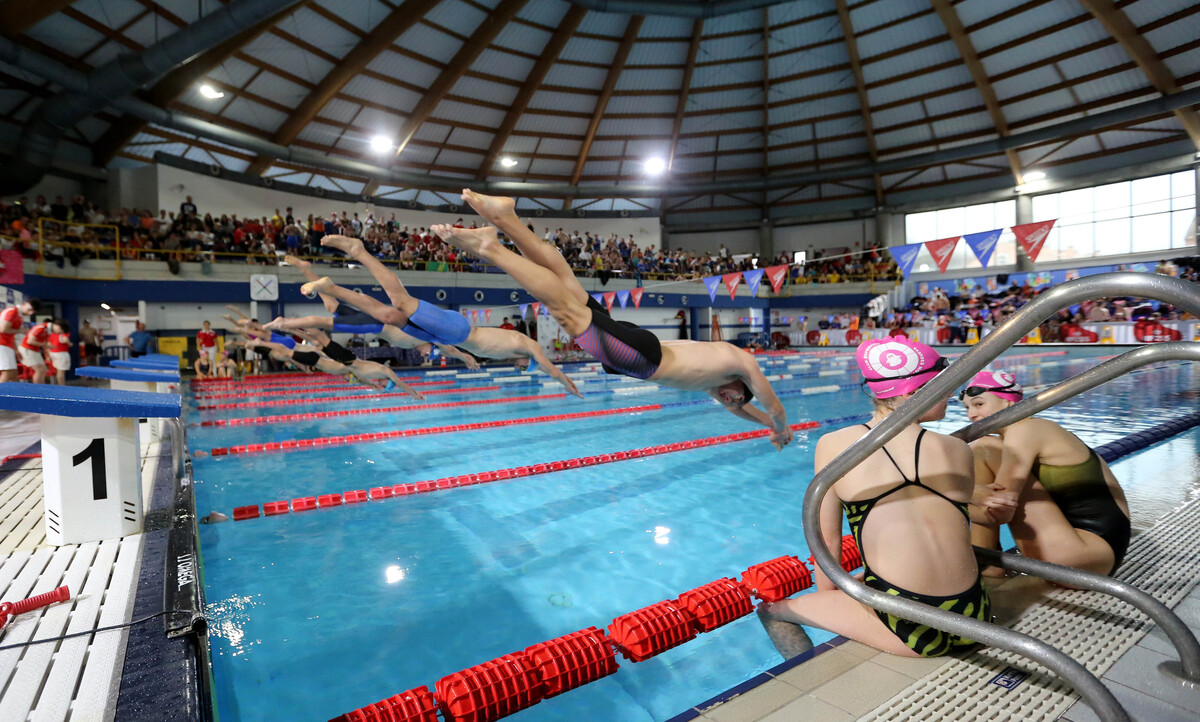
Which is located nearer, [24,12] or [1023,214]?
[24,12]

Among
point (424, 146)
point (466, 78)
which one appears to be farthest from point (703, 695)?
point (424, 146)

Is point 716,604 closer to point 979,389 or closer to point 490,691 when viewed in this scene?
point 490,691

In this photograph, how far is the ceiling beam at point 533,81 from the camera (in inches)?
712

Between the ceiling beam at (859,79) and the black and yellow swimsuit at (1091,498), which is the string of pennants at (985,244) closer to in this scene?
the black and yellow swimsuit at (1091,498)

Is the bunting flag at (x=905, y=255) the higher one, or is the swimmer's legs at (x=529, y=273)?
the bunting flag at (x=905, y=255)

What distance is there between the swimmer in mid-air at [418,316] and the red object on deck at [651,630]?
3.06 metres

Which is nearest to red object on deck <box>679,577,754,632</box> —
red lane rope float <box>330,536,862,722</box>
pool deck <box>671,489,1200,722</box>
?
red lane rope float <box>330,536,862,722</box>

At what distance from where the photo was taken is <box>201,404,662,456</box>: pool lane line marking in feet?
22.8

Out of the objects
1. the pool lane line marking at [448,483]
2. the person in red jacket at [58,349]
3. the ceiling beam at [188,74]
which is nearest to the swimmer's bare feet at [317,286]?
the pool lane line marking at [448,483]

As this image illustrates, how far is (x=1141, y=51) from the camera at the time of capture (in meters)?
17.1

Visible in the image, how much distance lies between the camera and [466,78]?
19766 millimetres

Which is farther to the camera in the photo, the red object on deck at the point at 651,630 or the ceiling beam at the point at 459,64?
the ceiling beam at the point at 459,64

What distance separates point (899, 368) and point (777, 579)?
1518 mm

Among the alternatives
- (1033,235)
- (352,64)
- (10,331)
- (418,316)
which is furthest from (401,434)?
(352,64)
